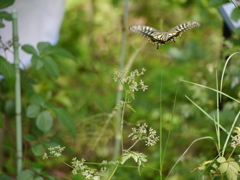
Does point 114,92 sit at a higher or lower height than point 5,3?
lower

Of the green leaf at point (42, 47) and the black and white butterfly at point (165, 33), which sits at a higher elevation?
the black and white butterfly at point (165, 33)

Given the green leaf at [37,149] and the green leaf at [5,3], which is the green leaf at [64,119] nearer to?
the green leaf at [37,149]

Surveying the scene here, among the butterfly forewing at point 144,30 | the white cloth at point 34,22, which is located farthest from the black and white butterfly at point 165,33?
the white cloth at point 34,22

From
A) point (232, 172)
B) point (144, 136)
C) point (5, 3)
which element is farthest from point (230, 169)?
point (5, 3)

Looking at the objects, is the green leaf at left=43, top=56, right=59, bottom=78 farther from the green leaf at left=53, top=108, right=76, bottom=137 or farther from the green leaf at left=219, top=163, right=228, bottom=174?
the green leaf at left=219, top=163, right=228, bottom=174

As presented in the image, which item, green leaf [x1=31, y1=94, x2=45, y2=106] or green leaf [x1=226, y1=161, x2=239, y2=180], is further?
green leaf [x1=31, y1=94, x2=45, y2=106]

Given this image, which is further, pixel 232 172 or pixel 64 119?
pixel 64 119

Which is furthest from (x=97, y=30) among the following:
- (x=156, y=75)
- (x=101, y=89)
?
(x=156, y=75)

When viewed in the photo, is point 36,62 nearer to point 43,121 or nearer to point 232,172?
point 43,121

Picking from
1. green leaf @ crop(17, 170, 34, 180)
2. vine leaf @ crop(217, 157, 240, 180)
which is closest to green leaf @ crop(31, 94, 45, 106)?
green leaf @ crop(17, 170, 34, 180)
